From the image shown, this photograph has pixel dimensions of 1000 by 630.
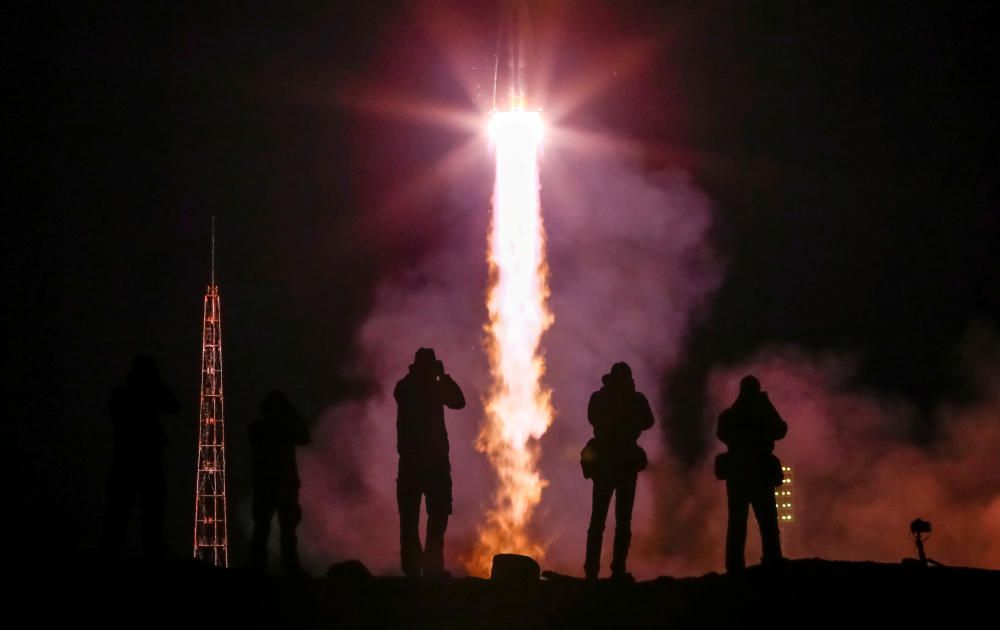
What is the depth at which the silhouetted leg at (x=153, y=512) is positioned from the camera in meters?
15.5

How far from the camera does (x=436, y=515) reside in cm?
1705

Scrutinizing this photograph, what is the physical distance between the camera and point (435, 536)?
1694 cm

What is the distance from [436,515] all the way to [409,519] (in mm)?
298

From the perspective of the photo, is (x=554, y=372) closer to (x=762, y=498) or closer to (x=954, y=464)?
(x=954, y=464)

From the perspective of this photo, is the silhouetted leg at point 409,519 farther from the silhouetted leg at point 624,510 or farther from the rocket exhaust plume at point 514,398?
the rocket exhaust plume at point 514,398

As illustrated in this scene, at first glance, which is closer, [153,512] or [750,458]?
[153,512]

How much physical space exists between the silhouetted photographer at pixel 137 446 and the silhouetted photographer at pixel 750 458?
5766 millimetres

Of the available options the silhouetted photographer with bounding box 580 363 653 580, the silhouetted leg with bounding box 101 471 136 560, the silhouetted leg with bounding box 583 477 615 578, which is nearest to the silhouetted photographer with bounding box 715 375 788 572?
the silhouetted photographer with bounding box 580 363 653 580

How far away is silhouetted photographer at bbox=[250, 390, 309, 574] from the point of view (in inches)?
655

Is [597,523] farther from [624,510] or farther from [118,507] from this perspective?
[118,507]

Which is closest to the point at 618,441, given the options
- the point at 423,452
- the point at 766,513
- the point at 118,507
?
the point at 766,513

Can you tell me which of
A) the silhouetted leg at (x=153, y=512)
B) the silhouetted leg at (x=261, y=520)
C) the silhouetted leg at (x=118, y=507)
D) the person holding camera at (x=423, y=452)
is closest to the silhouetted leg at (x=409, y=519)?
the person holding camera at (x=423, y=452)

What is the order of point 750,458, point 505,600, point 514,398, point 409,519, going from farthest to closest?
point 514,398
point 409,519
point 750,458
point 505,600

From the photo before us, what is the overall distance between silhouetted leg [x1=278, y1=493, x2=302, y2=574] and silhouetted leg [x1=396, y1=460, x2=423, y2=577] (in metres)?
1.11
